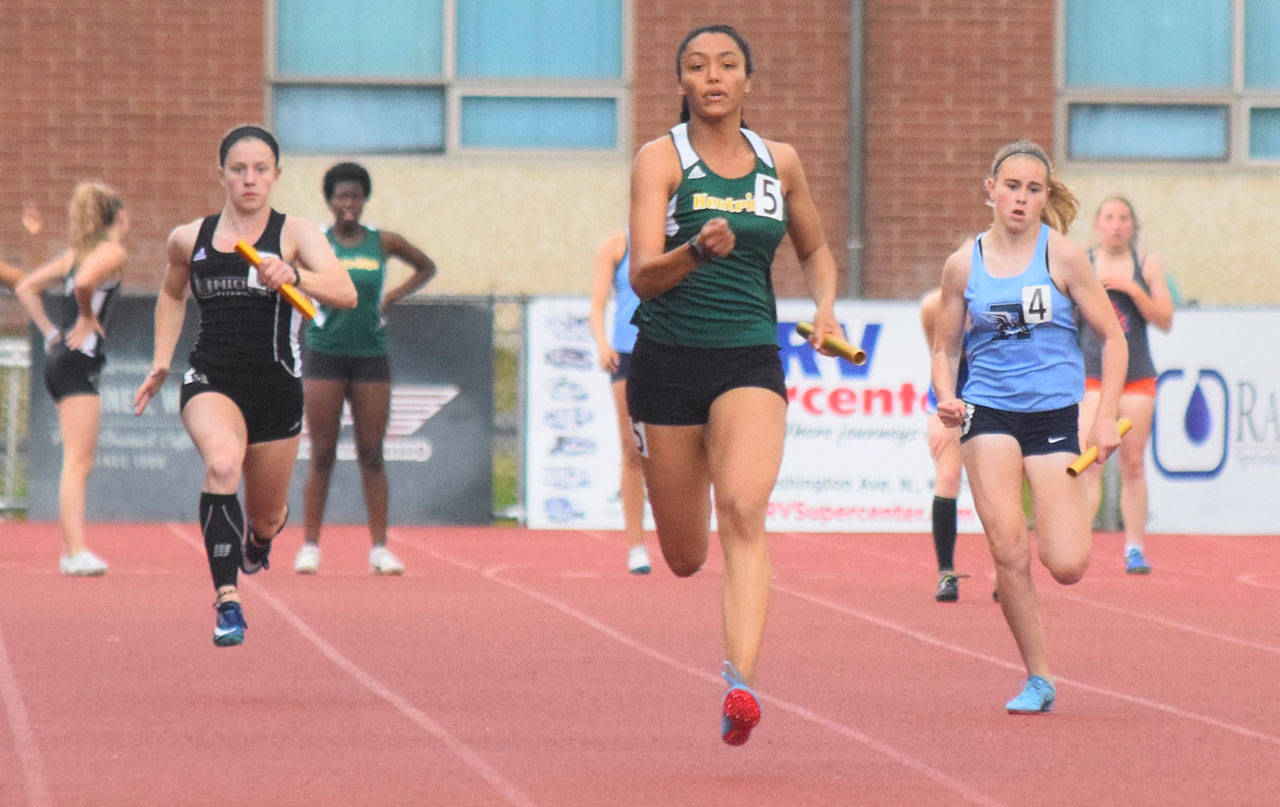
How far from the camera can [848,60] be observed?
18.7m

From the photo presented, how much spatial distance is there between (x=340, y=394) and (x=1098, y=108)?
9245 mm

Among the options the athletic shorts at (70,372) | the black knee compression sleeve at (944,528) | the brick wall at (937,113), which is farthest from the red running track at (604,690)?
the brick wall at (937,113)

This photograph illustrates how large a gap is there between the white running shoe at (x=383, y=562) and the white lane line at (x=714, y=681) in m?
0.48

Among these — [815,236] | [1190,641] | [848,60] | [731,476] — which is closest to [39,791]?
[731,476]

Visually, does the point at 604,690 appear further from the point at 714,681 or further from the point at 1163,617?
the point at 1163,617

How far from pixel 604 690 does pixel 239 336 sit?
193 centimetres

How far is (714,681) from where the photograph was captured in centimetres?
841

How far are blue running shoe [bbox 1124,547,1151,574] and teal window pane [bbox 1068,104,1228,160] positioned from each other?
711 centimetres

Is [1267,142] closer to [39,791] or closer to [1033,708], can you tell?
[1033,708]

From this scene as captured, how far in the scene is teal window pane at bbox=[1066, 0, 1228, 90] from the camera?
1942 cm

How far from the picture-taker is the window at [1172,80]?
1944 cm

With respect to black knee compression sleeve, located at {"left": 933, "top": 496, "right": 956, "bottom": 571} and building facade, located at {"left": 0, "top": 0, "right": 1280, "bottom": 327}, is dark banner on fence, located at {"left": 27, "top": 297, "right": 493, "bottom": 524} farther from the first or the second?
black knee compression sleeve, located at {"left": 933, "top": 496, "right": 956, "bottom": 571}

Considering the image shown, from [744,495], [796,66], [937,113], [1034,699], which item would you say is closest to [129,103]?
[796,66]

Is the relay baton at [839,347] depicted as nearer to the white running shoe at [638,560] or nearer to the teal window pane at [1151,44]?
the white running shoe at [638,560]
